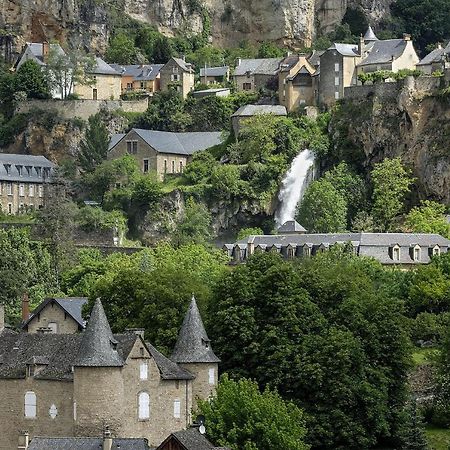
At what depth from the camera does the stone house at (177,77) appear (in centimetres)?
14588

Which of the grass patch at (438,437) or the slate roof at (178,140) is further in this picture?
the slate roof at (178,140)

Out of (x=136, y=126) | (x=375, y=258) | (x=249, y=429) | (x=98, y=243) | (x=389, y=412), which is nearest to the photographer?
(x=249, y=429)

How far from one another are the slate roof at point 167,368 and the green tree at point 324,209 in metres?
47.5

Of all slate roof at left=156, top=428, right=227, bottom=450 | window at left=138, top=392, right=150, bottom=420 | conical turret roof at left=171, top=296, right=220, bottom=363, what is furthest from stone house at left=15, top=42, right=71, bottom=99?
slate roof at left=156, top=428, right=227, bottom=450

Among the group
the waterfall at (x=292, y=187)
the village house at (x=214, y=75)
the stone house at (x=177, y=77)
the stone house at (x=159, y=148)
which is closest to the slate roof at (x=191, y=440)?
the waterfall at (x=292, y=187)

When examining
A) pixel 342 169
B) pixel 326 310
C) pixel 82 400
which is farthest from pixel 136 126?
pixel 82 400

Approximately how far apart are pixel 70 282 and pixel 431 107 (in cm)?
3015

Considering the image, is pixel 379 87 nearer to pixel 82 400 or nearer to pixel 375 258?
pixel 375 258

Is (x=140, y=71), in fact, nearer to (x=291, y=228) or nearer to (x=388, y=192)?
(x=388, y=192)

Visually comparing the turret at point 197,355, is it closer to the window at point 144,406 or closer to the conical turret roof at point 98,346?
the window at point 144,406

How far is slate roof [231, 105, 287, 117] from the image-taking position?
133m

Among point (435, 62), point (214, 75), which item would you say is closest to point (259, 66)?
point (214, 75)

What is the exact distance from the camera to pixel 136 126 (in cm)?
14250

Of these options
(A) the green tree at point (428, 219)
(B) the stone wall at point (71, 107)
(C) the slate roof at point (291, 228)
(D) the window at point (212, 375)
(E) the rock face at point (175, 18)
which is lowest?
(D) the window at point (212, 375)
